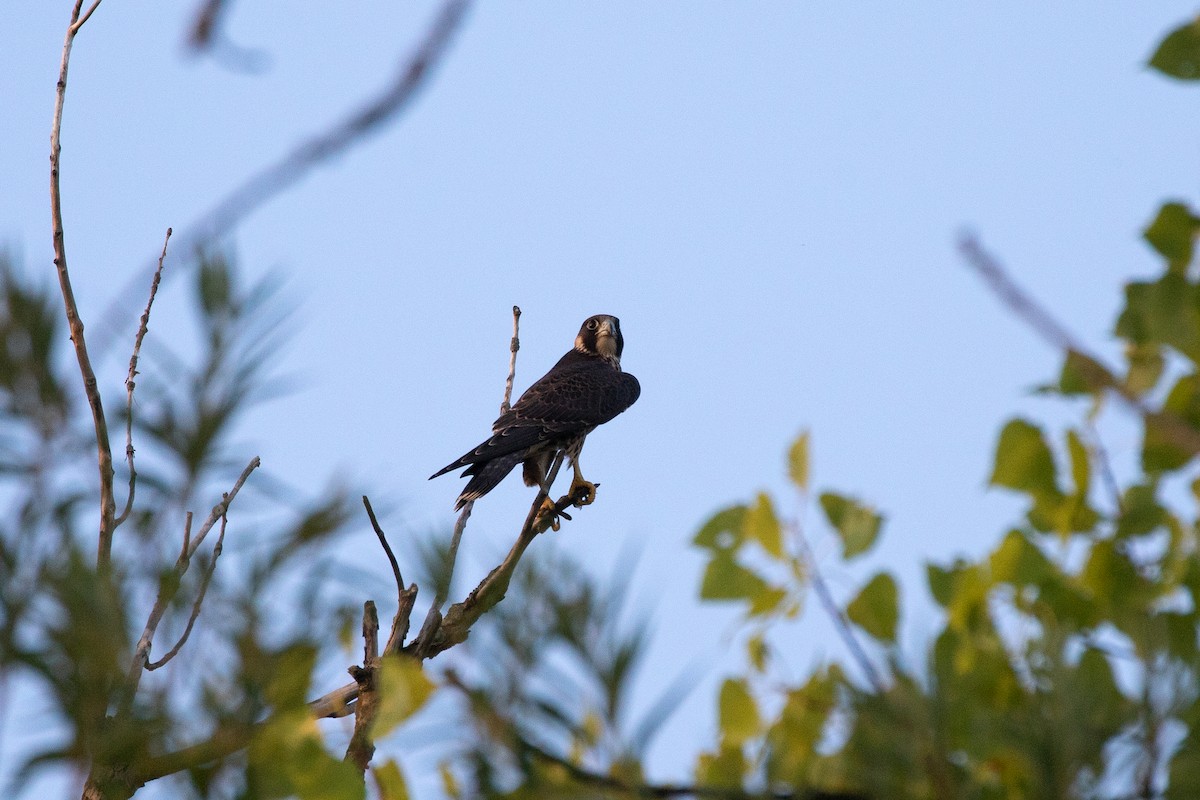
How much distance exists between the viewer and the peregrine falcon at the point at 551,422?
6.39 meters

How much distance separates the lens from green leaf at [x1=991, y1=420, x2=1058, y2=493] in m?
1.59

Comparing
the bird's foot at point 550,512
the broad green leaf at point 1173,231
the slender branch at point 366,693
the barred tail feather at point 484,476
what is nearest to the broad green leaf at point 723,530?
the broad green leaf at point 1173,231

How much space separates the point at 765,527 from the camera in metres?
1.52

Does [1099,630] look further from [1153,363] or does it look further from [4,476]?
[4,476]

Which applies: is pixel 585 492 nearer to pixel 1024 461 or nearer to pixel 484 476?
pixel 484 476

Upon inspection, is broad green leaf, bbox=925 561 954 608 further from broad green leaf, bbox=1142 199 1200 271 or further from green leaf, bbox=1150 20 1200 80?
green leaf, bbox=1150 20 1200 80

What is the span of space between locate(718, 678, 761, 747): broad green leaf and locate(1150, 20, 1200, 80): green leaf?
37.4 inches

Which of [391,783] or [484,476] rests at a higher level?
[391,783]

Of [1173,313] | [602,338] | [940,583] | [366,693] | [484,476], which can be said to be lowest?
[602,338]

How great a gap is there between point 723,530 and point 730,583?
0.22 ft

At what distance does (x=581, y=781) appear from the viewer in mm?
1252

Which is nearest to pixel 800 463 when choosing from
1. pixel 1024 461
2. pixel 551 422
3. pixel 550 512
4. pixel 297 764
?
pixel 1024 461

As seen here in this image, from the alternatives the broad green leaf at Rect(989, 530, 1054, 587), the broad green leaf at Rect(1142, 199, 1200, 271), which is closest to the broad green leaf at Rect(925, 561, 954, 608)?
the broad green leaf at Rect(989, 530, 1054, 587)

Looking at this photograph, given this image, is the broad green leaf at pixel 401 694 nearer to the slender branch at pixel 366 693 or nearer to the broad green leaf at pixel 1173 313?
the broad green leaf at pixel 1173 313
